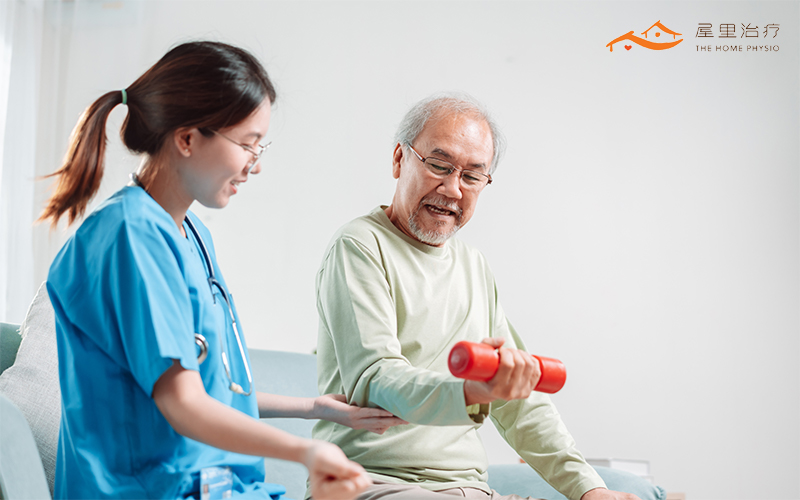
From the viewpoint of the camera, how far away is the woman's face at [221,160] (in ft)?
2.97

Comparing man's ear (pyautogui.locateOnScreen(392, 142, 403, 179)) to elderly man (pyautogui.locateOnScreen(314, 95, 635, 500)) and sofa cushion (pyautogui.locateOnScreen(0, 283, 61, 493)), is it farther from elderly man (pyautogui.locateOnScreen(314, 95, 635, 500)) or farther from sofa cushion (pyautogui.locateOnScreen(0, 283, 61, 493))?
sofa cushion (pyautogui.locateOnScreen(0, 283, 61, 493))

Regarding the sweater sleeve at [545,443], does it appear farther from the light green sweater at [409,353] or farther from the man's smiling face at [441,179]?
the man's smiling face at [441,179]

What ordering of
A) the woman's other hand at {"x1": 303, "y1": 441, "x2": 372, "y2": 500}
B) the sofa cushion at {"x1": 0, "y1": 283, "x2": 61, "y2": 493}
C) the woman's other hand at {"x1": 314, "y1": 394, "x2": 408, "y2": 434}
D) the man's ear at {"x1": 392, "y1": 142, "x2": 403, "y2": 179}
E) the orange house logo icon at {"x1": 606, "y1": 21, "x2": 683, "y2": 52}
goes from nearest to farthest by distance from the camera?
the woman's other hand at {"x1": 303, "y1": 441, "x2": 372, "y2": 500}
the woman's other hand at {"x1": 314, "y1": 394, "x2": 408, "y2": 434}
the sofa cushion at {"x1": 0, "y1": 283, "x2": 61, "y2": 493}
the man's ear at {"x1": 392, "y1": 142, "x2": 403, "y2": 179}
the orange house logo icon at {"x1": 606, "y1": 21, "x2": 683, "y2": 52}

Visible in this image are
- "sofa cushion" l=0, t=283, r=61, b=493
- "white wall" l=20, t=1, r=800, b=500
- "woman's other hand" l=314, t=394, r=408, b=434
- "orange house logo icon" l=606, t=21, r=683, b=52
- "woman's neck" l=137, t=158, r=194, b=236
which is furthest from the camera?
"orange house logo icon" l=606, t=21, r=683, b=52

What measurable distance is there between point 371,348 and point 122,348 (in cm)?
44

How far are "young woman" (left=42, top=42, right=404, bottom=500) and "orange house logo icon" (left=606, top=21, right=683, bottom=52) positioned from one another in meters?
2.42

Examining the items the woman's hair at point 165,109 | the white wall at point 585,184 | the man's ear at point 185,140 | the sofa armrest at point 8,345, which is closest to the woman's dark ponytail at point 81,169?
the woman's hair at point 165,109

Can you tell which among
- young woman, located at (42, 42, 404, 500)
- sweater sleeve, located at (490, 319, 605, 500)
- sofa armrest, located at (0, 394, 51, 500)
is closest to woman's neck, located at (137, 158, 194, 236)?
young woman, located at (42, 42, 404, 500)

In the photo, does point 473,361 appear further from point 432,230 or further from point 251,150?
point 432,230

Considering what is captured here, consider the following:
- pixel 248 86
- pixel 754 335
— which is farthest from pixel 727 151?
pixel 248 86

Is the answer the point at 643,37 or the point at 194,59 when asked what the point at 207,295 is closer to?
the point at 194,59

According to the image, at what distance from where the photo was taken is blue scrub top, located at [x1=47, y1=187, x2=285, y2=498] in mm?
789

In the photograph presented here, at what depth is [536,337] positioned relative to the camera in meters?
2.86

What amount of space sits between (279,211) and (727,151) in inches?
82.7
